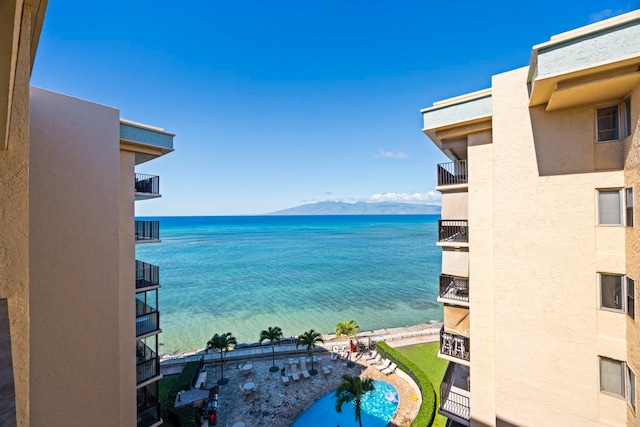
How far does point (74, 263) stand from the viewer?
964cm

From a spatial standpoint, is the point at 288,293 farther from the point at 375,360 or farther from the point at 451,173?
the point at 451,173

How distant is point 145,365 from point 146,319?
1912mm

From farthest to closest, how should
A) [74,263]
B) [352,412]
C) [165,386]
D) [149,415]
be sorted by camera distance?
1. [165,386]
2. [352,412]
3. [149,415]
4. [74,263]

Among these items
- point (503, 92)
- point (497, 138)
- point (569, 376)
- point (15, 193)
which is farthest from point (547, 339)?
point (15, 193)

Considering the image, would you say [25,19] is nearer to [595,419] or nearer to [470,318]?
[470,318]

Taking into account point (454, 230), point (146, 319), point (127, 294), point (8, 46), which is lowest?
point (146, 319)

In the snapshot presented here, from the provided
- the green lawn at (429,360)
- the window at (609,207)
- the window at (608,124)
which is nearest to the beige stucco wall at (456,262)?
the window at (609,207)

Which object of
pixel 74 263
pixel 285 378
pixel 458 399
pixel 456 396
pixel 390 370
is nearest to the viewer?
pixel 74 263

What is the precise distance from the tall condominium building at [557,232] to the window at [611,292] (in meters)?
0.03

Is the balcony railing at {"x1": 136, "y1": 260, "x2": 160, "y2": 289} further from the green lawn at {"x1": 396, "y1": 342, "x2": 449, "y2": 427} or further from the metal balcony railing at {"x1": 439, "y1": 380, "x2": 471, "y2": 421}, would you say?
the green lawn at {"x1": 396, "y1": 342, "x2": 449, "y2": 427}

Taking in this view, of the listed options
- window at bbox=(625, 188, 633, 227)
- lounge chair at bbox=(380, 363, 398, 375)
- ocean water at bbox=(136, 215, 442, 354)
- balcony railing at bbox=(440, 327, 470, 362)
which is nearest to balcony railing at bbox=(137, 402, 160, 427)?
balcony railing at bbox=(440, 327, 470, 362)

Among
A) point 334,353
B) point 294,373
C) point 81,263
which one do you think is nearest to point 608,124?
point 81,263

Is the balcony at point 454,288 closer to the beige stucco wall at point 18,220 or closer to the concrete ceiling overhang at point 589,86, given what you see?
the concrete ceiling overhang at point 589,86

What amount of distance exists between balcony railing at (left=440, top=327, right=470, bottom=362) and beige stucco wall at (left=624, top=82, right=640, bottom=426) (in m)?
4.29
